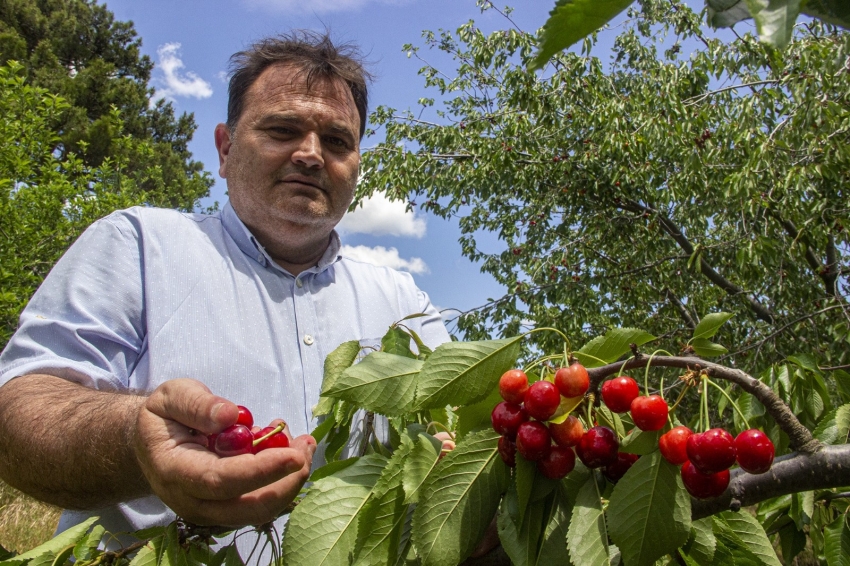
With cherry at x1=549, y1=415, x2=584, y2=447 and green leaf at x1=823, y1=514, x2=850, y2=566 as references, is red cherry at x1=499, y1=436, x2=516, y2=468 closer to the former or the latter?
cherry at x1=549, y1=415, x2=584, y2=447

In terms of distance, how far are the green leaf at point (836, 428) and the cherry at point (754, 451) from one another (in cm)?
54

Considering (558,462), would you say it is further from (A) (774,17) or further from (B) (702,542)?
(A) (774,17)

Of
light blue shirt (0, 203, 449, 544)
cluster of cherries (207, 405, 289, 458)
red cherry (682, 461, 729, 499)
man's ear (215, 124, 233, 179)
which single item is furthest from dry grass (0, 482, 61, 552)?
red cherry (682, 461, 729, 499)

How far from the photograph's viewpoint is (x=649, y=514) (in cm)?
75

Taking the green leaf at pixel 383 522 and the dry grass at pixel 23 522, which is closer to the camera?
the green leaf at pixel 383 522

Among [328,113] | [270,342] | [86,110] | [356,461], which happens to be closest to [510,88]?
[328,113]

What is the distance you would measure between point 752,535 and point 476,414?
465mm

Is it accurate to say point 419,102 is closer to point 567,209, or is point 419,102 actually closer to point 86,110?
point 567,209

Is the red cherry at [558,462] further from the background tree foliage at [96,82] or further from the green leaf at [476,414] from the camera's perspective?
the background tree foliage at [96,82]

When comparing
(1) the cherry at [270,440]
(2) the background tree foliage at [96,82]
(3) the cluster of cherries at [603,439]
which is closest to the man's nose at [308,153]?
(1) the cherry at [270,440]

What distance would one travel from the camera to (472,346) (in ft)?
3.01

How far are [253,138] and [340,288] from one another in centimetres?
67

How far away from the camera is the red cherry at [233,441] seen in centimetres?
98

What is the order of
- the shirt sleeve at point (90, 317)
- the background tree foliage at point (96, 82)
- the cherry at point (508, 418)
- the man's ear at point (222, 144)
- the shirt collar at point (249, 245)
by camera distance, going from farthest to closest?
the background tree foliage at point (96, 82), the man's ear at point (222, 144), the shirt collar at point (249, 245), the shirt sleeve at point (90, 317), the cherry at point (508, 418)
